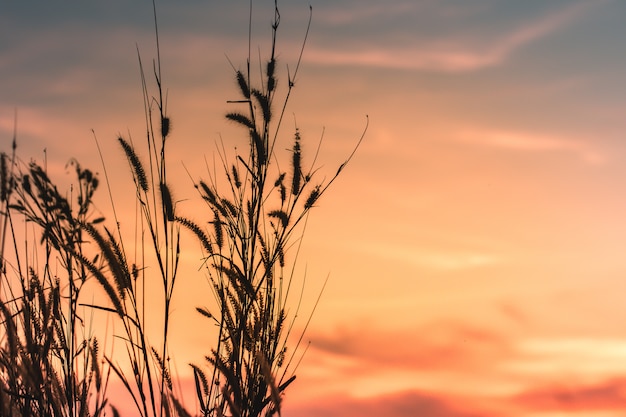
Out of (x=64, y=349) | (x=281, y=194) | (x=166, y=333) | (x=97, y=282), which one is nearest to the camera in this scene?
(x=97, y=282)

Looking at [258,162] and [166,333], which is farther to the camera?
[258,162]

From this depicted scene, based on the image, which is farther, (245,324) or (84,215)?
(245,324)

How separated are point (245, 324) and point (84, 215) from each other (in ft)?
2.11

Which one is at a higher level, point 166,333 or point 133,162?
point 133,162

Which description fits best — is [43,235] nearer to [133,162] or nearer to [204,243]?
[133,162]

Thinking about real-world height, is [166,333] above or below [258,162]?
below

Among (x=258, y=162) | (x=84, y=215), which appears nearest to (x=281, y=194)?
(x=258, y=162)

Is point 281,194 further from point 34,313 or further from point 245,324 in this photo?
point 34,313

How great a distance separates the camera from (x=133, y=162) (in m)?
2.65

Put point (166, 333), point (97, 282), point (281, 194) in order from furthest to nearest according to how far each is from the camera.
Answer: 1. point (281, 194)
2. point (166, 333)
3. point (97, 282)

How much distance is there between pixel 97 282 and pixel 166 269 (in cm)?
32

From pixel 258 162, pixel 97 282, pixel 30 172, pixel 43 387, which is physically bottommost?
pixel 43 387

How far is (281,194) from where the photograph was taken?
295 cm

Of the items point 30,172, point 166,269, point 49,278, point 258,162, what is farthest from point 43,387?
point 258,162
